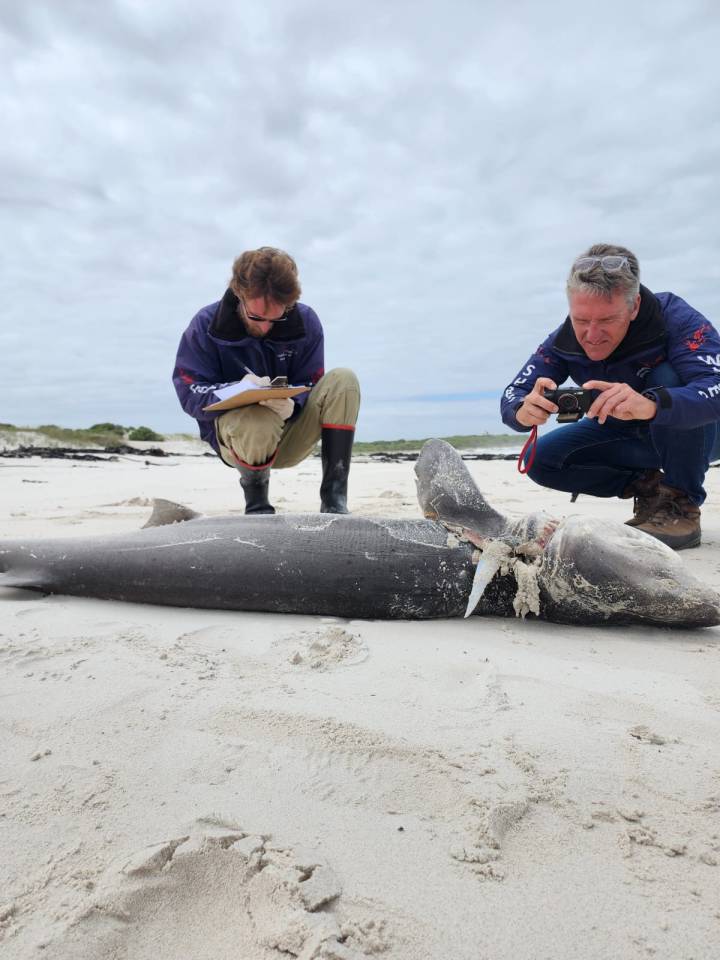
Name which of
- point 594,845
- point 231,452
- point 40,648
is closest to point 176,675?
point 40,648

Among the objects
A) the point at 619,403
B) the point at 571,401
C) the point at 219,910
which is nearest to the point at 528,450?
the point at 571,401

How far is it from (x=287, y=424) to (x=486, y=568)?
2.73 metres

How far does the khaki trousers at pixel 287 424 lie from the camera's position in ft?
16.0

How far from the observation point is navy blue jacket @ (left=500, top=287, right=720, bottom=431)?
13.4 ft

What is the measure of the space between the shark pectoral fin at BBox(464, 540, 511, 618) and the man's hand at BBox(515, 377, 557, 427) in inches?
47.6

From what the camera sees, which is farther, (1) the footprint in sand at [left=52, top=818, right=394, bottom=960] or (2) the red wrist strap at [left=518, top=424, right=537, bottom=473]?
(2) the red wrist strap at [left=518, top=424, right=537, bottom=473]

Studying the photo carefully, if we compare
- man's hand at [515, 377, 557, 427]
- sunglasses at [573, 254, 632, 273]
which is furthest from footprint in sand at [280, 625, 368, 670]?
sunglasses at [573, 254, 632, 273]

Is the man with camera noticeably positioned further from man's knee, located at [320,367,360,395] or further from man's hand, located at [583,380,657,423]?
man's knee, located at [320,367,360,395]

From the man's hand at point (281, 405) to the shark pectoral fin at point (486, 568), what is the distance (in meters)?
2.15

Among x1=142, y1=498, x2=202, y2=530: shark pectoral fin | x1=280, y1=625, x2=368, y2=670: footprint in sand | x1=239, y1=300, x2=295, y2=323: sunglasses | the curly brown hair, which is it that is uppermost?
the curly brown hair

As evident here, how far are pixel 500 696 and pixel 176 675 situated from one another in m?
1.04

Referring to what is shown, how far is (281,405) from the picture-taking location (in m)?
4.87

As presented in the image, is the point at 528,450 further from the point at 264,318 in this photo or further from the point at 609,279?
the point at 264,318

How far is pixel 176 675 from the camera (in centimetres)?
227
